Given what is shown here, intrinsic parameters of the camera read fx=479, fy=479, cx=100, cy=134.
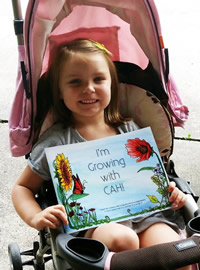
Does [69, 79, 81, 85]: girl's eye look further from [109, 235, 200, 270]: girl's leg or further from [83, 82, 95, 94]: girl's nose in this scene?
[109, 235, 200, 270]: girl's leg

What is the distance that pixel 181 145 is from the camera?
2717mm

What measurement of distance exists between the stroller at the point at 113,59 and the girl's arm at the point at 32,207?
4cm

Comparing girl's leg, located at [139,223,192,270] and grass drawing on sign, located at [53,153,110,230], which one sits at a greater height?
grass drawing on sign, located at [53,153,110,230]

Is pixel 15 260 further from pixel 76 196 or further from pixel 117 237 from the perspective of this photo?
pixel 117 237

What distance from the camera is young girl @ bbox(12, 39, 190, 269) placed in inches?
55.6

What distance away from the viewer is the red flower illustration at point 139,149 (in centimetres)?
160

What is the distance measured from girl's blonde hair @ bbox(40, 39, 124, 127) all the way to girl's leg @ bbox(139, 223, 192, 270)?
0.42 meters

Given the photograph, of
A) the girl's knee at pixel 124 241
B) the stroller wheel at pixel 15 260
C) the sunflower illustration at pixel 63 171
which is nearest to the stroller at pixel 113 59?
the stroller wheel at pixel 15 260

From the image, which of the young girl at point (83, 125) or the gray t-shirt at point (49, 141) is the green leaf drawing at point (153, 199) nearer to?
the young girl at point (83, 125)

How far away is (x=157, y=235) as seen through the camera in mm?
1433

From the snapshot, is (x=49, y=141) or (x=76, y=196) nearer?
(x=76, y=196)

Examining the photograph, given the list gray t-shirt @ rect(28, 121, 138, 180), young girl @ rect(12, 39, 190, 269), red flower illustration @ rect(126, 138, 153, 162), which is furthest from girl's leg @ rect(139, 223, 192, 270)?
gray t-shirt @ rect(28, 121, 138, 180)

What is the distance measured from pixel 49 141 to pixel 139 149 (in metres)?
0.30

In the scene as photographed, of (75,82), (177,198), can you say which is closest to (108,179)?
(177,198)
